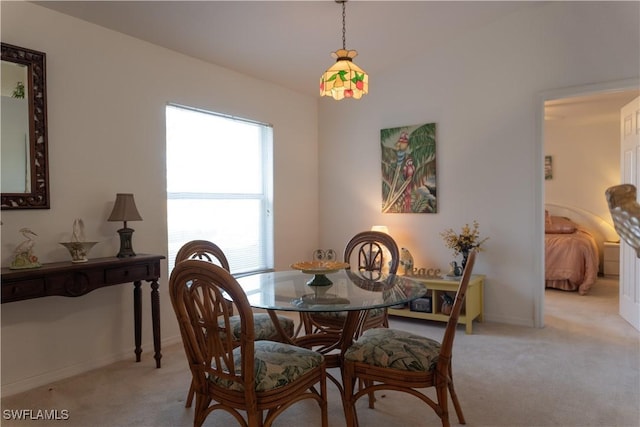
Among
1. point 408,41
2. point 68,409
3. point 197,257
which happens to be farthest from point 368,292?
point 408,41

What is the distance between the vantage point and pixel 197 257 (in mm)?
2600

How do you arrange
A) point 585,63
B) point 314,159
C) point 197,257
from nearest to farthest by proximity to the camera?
1. point 197,257
2. point 585,63
3. point 314,159

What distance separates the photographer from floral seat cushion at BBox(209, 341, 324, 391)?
1731 millimetres

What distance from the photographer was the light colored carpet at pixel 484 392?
2.22 m

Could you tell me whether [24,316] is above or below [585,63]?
below

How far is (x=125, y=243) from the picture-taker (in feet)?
9.65

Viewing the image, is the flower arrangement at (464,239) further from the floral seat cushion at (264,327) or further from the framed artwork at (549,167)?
the framed artwork at (549,167)

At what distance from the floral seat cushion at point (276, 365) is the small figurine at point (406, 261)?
2.41 metres

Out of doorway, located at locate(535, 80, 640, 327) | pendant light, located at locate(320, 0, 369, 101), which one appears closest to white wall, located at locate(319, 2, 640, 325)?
doorway, located at locate(535, 80, 640, 327)

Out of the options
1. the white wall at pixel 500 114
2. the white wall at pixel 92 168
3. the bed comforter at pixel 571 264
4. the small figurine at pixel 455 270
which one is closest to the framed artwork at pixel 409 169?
the white wall at pixel 500 114

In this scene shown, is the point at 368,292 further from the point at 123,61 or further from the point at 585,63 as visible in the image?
the point at 585,63

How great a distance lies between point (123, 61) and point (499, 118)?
329 centimetres

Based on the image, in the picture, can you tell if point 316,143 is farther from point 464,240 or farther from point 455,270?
point 455,270

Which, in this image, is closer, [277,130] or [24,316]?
[24,316]
